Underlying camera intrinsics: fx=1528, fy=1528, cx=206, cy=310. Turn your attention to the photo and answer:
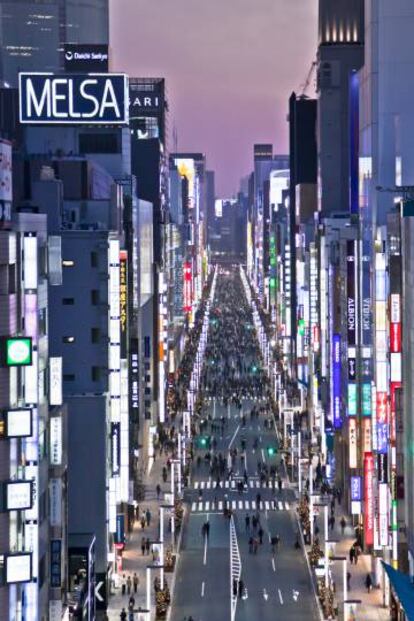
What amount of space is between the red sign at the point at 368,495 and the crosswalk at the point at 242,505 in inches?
529

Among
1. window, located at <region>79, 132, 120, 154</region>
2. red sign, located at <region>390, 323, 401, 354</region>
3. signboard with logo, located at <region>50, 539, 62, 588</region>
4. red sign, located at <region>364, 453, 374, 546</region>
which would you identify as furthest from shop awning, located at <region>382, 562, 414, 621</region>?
window, located at <region>79, 132, 120, 154</region>

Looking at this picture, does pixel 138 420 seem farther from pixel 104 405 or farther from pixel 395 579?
pixel 395 579

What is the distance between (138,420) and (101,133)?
17.2 metres

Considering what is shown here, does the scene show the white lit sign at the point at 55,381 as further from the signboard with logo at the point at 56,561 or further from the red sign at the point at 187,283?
the red sign at the point at 187,283

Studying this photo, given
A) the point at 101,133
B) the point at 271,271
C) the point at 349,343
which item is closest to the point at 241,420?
the point at 101,133

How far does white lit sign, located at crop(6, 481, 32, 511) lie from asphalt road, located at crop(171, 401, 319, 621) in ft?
58.3

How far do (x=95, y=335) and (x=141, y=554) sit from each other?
10135 mm

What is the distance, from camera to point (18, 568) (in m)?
34.8

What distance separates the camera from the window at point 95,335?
57.8m

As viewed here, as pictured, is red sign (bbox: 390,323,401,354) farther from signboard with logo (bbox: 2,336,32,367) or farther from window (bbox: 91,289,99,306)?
signboard with logo (bbox: 2,336,32,367)

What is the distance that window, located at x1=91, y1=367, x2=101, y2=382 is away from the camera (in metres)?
57.6

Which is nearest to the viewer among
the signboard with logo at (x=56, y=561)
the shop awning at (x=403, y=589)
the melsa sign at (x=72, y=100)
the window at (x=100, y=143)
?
the shop awning at (x=403, y=589)

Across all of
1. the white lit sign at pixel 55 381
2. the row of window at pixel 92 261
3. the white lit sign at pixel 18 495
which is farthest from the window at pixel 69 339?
the white lit sign at pixel 18 495

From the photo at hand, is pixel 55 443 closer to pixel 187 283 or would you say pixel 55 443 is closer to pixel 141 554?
pixel 141 554
